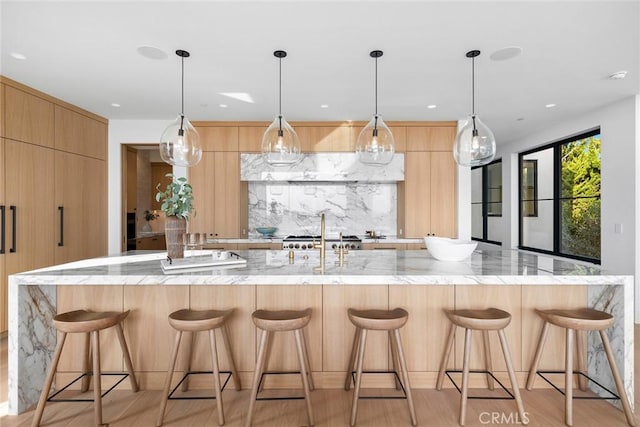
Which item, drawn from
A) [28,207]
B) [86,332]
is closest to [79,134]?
[28,207]

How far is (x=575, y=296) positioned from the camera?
235cm

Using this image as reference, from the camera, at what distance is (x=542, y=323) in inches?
92.7

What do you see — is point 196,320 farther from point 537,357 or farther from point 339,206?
point 339,206

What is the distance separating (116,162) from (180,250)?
10.4ft

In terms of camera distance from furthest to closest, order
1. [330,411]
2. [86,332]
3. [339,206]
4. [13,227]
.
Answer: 1. [339,206]
2. [13,227]
3. [330,411]
4. [86,332]

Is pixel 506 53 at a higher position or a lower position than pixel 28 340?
higher

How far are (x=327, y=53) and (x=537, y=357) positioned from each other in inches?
111

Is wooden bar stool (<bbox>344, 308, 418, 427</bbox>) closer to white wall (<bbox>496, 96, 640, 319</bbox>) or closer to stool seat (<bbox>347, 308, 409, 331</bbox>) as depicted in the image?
stool seat (<bbox>347, 308, 409, 331</bbox>)

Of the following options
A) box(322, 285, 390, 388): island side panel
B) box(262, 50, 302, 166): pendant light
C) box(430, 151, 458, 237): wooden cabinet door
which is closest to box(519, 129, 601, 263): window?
box(430, 151, 458, 237): wooden cabinet door

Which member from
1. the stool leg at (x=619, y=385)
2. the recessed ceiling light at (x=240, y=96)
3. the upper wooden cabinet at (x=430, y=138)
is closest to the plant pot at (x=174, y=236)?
the recessed ceiling light at (x=240, y=96)

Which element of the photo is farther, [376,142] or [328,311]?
[376,142]

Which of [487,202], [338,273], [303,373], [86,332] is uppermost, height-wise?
[487,202]

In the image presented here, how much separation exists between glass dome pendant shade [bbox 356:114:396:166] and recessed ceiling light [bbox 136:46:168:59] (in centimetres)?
181

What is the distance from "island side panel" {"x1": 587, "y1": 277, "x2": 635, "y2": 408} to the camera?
211 centimetres
